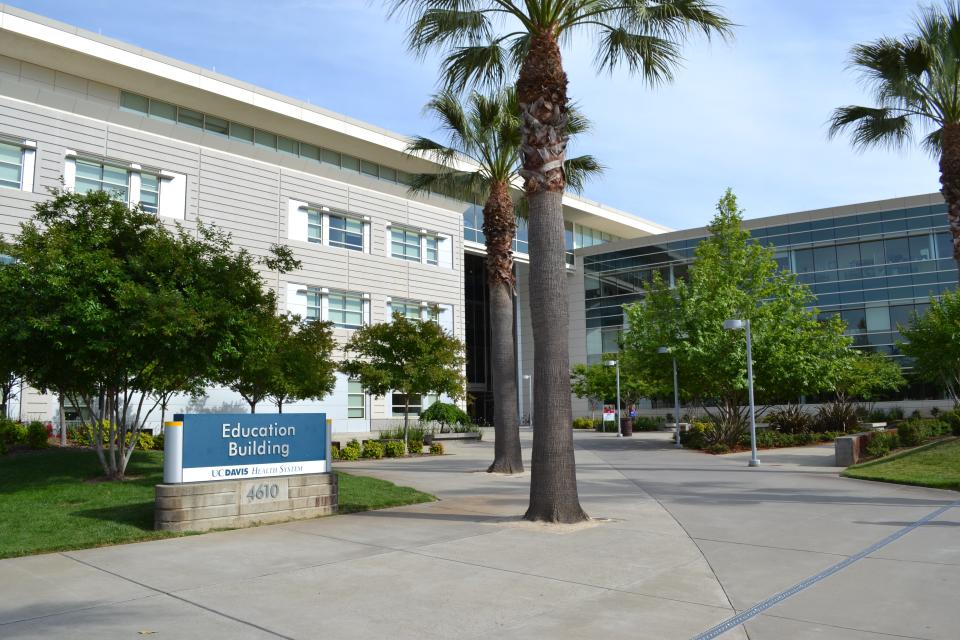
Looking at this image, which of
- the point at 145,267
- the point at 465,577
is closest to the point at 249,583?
the point at 465,577

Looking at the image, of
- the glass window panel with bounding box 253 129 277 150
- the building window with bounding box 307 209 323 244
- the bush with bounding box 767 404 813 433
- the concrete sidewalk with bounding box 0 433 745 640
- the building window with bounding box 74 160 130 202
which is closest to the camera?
the concrete sidewalk with bounding box 0 433 745 640

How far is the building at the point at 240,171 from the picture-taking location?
29.0m

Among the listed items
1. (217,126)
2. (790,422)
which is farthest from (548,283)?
(217,126)

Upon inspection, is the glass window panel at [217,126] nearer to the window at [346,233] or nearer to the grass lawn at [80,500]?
the window at [346,233]

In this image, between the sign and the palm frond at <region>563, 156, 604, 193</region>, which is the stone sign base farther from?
the palm frond at <region>563, 156, 604, 193</region>

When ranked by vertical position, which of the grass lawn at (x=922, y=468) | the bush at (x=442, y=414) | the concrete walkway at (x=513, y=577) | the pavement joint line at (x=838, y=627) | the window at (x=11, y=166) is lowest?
the pavement joint line at (x=838, y=627)

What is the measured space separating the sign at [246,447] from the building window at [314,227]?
1027 inches

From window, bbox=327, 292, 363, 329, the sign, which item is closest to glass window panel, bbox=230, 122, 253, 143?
window, bbox=327, 292, 363, 329

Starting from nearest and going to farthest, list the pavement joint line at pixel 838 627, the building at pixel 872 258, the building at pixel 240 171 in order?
the pavement joint line at pixel 838 627 → the building at pixel 240 171 → the building at pixel 872 258

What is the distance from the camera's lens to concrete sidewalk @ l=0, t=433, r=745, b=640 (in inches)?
230

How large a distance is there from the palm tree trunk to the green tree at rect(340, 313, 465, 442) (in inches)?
626

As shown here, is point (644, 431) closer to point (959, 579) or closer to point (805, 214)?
point (805, 214)

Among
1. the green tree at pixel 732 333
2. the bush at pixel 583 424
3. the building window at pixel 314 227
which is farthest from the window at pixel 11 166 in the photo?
the bush at pixel 583 424

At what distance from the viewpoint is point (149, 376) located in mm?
14766
